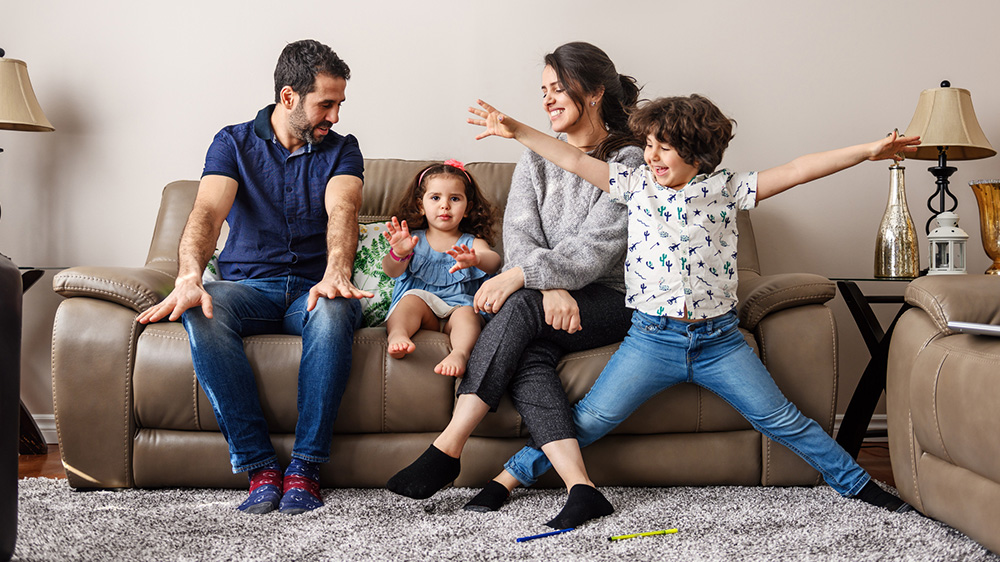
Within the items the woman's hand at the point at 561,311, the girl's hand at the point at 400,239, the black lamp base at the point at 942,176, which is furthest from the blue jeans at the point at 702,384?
the black lamp base at the point at 942,176

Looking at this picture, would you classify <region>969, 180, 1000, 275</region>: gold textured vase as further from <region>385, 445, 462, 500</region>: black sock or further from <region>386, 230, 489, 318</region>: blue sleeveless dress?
<region>385, 445, 462, 500</region>: black sock

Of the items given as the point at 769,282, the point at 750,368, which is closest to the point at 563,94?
the point at 769,282

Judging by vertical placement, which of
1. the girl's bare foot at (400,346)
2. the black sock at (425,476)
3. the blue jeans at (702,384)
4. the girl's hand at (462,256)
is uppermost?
the girl's hand at (462,256)

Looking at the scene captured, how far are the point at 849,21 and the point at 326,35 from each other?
1945 millimetres

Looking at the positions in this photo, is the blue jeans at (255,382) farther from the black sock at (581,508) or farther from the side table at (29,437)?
the side table at (29,437)

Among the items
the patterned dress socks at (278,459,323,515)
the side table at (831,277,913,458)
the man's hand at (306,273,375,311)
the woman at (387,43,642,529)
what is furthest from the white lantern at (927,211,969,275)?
the patterned dress socks at (278,459,323,515)

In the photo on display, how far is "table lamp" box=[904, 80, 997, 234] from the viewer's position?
236 centimetres

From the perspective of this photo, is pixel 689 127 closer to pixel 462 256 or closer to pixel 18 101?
pixel 462 256

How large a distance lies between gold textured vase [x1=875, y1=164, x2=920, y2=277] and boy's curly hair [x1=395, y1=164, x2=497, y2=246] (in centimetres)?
127

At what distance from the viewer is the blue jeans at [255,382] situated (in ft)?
5.16

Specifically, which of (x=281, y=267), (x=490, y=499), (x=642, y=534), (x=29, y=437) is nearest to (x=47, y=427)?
(x=29, y=437)

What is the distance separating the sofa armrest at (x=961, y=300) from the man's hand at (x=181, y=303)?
5.00 feet

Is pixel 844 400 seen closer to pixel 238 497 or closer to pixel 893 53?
pixel 893 53

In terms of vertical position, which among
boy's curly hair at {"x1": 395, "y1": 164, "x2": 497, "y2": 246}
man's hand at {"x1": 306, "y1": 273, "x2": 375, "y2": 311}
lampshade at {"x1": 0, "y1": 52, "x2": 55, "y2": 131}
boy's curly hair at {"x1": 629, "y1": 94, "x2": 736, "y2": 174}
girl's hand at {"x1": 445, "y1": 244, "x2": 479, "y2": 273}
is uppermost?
lampshade at {"x1": 0, "y1": 52, "x2": 55, "y2": 131}
